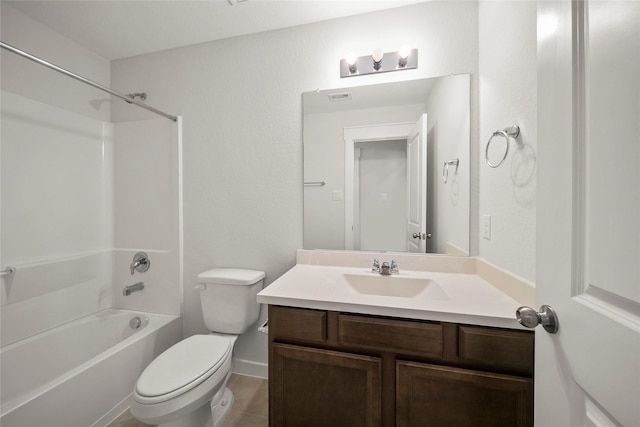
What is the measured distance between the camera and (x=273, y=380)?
1086 millimetres

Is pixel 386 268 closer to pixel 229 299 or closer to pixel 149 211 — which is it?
pixel 229 299

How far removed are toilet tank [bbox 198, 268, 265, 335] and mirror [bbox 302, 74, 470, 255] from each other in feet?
1.50

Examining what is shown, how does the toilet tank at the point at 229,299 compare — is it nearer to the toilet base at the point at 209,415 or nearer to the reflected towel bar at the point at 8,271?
the toilet base at the point at 209,415

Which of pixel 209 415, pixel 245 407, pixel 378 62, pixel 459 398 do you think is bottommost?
pixel 245 407

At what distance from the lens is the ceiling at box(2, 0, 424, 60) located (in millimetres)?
1479

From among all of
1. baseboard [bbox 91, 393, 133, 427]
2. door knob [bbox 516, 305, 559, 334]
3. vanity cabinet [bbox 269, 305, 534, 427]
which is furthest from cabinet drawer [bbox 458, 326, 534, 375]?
baseboard [bbox 91, 393, 133, 427]

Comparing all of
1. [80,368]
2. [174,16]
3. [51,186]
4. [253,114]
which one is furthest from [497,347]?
[51,186]

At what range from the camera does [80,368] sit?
4.26ft

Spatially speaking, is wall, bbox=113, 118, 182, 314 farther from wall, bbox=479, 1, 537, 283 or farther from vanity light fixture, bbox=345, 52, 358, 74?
wall, bbox=479, 1, 537, 283

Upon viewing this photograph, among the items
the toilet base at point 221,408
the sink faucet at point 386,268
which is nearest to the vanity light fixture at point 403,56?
the sink faucet at point 386,268

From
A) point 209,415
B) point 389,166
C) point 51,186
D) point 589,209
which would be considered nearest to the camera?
point 589,209

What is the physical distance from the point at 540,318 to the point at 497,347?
1.30 feet

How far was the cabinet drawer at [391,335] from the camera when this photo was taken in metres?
0.93

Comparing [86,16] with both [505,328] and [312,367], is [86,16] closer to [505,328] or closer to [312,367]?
[312,367]
